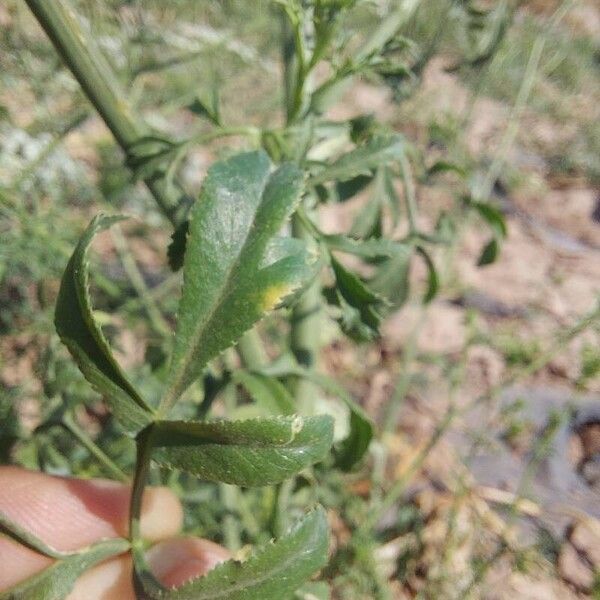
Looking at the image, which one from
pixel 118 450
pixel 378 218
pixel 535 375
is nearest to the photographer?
pixel 378 218

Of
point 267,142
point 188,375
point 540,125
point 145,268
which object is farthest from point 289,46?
point 540,125

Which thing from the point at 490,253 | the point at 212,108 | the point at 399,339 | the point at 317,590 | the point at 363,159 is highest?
the point at 212,108

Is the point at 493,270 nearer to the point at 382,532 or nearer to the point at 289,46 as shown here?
the point at 382,532

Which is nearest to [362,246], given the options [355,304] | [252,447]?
[355,304]

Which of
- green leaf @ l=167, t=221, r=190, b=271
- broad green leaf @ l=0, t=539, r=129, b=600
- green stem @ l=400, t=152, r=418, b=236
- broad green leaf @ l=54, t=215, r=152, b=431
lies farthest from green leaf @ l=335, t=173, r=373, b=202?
broad green leaf @ l=0, t=539, r=129, b=600

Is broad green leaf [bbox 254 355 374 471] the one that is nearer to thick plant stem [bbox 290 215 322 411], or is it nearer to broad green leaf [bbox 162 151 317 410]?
thick plant stem [bbox 290 215 322 411]

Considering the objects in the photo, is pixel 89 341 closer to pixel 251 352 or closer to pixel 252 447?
pixel 252 447

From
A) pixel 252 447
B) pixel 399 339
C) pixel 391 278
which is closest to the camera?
pixel 252 447
